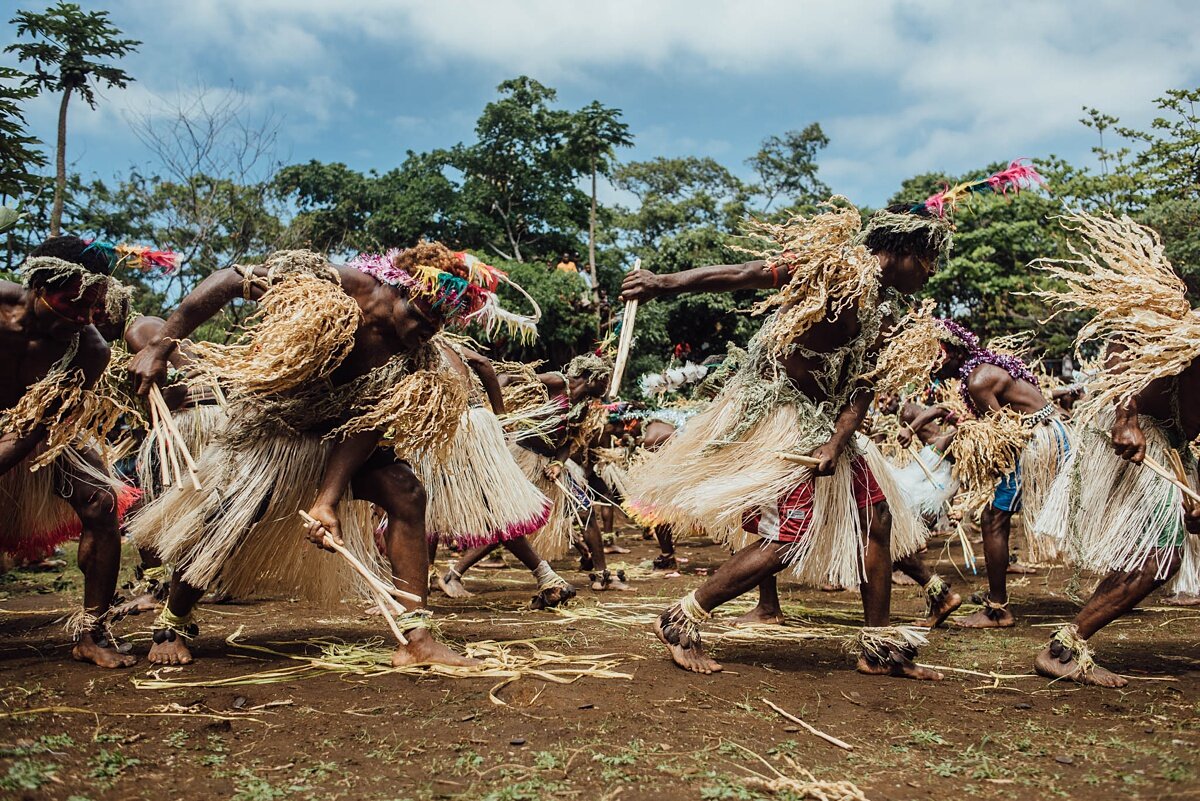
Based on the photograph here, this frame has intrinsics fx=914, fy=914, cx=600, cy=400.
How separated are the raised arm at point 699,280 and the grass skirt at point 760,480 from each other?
58cm

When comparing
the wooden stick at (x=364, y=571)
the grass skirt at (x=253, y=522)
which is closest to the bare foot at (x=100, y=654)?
the grass skirt at (x=253, y=522)

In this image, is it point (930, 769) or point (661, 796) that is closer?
point (661, 796)

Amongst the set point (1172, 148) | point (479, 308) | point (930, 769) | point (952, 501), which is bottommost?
point (930, 769)

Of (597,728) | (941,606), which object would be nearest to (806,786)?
(597,728)

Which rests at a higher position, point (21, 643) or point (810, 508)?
point (810, 508)

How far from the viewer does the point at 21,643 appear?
13.2 ft

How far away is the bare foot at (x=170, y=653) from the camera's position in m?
3.51

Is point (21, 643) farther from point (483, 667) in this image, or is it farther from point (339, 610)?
point (483, 667)

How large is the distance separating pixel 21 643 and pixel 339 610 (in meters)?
1.55

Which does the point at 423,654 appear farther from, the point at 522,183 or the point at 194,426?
the point at 522,183

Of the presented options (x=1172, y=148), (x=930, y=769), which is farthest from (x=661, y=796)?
(x=1172, y=148)

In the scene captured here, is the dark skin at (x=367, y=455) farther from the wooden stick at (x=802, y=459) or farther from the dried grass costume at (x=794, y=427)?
the wooden stick at (x=802, y=459)

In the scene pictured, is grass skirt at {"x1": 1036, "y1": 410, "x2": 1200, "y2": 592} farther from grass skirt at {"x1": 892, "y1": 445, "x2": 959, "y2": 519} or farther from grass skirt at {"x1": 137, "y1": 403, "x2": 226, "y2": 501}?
grass skirt at {"x1": 137, "y1": 403, "x2": 226, "y2": 501}

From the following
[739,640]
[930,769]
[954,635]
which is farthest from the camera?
[954,635]
